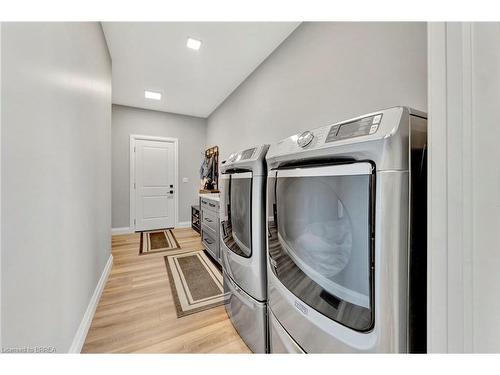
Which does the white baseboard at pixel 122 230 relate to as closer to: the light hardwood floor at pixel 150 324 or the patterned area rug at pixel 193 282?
the patterned area rug at pixel 193 282

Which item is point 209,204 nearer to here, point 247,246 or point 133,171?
point 247,246

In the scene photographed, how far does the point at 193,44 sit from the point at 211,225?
2.20 meters

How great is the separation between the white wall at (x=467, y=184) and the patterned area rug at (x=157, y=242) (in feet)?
10.9

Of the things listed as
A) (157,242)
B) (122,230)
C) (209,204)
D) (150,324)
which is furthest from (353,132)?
(122,230)

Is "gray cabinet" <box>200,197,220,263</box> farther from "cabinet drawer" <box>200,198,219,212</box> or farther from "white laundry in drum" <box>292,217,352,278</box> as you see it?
"white laundry in drum" <box>292,217,352,278</box>

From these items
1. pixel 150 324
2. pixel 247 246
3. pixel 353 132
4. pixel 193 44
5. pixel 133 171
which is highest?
pixel 193 44

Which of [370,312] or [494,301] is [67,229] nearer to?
[370,312]

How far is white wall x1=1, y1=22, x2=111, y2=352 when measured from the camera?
0.67m

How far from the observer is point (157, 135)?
4336mm

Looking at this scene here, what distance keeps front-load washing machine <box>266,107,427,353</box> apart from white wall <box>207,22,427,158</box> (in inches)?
30.7

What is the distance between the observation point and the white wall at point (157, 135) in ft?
13.1

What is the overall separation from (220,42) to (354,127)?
7.10ft

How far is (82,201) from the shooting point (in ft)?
4.67
